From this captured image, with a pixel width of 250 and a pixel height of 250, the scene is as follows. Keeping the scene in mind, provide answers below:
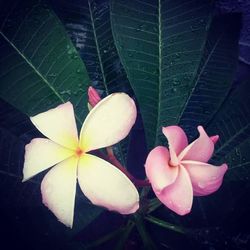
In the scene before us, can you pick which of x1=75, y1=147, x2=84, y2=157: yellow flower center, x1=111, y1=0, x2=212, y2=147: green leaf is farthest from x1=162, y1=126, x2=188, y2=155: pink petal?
x1=111, y1=0, x2=212, y2=147: green leaf

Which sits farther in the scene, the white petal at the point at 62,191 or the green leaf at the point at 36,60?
the green leaf at the point at 36,60

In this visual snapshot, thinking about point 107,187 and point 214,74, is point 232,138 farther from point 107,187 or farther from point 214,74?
point 107,187

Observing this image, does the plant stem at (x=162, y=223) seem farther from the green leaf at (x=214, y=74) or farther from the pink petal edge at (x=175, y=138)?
the pink petal edge at (x=175, y=138)

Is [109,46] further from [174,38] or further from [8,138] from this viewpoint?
[8,138]

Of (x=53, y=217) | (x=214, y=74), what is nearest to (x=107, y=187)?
(x=53, y=217)

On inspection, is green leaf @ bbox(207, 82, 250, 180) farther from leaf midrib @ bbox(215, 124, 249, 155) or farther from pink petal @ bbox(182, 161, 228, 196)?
pink petal @ bbox(182, 161, 228, 196)

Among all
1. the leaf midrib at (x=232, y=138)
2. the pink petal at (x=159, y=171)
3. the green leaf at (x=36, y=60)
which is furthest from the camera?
the leaf midrib at (x=232, y=138)

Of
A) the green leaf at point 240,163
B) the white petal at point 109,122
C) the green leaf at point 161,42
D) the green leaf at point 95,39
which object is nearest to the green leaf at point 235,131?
the green leaf at point 240,163
